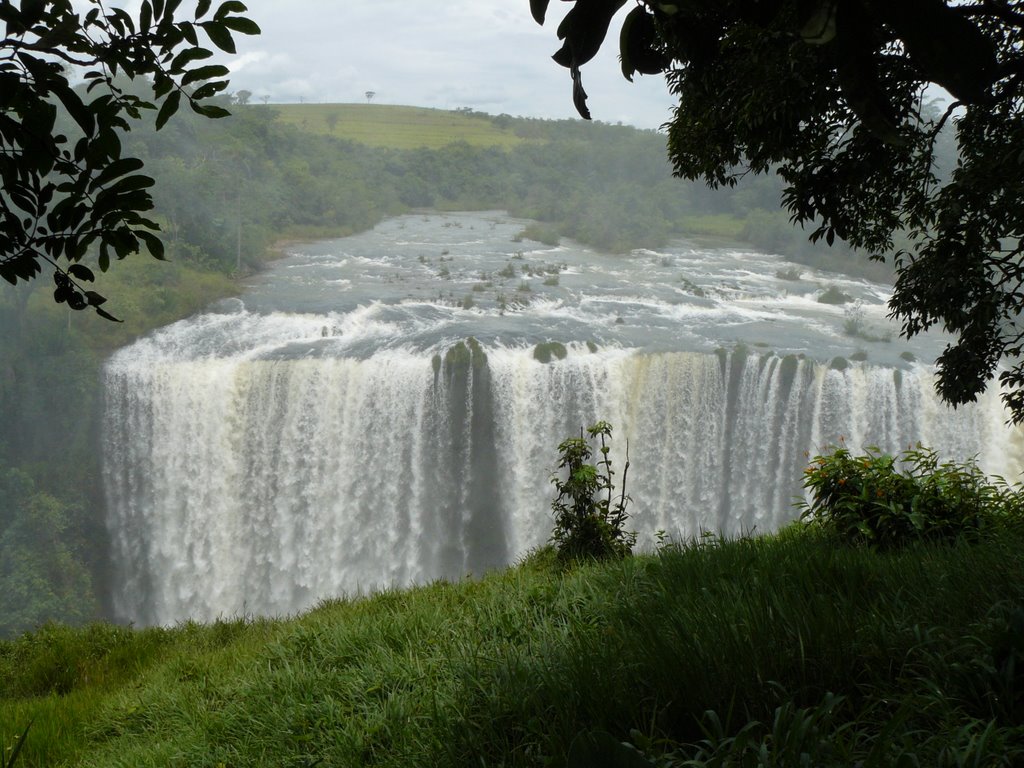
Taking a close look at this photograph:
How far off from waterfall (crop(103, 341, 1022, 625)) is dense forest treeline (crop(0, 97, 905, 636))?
213cm

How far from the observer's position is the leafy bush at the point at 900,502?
4012 mm

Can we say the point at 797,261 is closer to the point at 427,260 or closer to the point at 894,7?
the point at 427,260

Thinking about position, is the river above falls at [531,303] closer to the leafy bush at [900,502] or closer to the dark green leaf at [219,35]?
the leafy bush at [900,502]

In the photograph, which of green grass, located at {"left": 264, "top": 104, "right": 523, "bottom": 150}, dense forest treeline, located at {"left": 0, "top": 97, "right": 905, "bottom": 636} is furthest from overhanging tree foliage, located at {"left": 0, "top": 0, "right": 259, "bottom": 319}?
green grass, located at {"left": 264, "top": 104, "right": 523, "bottom": 150}

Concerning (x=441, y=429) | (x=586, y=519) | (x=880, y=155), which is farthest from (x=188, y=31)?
(x=441, y=429)

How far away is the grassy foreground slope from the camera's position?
1.72 m

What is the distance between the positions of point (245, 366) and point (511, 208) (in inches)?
627

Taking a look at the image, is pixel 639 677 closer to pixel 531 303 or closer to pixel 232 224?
pixel 531 303

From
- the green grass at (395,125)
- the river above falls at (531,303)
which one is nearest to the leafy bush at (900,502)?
the river above falls at (531,303)

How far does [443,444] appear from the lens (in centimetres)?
1389

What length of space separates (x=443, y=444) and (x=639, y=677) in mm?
11859

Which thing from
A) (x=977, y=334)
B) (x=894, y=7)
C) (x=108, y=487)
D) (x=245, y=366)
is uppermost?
(x=894, y=7)

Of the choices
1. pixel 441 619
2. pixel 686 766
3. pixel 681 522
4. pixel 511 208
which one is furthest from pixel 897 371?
pixel 511 208

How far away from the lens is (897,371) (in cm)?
1262
